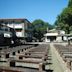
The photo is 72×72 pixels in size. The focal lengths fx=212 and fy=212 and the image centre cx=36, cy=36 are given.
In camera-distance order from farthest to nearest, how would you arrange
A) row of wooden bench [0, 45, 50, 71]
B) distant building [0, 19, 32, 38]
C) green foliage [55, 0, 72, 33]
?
distant building [0, 19, 32, 38] < green foliage [55, 0, 72, 33] < row of wooden bench [0, 45, 50, 71]

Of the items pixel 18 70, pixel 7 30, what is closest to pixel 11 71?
pixel 18 70

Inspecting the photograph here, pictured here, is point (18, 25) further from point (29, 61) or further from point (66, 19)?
point (29, 61)

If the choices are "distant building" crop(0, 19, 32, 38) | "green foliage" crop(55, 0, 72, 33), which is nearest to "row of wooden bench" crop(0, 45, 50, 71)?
"green foliage" crop(55, 0, 72, 33)

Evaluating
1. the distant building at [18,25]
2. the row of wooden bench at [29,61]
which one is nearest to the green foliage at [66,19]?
the distant building at [18,25]

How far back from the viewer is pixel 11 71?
5660mm

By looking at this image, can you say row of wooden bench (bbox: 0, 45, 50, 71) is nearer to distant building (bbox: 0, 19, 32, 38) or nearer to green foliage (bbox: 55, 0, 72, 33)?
green foliage (bbox: 55, 0, 72, 33)

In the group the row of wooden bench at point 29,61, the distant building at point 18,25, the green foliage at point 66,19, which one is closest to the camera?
the row of wooden bench at point 29,61

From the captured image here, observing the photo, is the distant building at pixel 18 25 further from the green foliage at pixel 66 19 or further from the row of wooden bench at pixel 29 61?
the row of wooden bench at pixel 29 61

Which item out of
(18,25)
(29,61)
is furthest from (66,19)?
(29,61)

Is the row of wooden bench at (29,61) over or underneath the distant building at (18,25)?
underneath

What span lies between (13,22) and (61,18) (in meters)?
21.4

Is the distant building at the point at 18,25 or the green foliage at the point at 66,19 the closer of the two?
the green foliage at the point at 66,19

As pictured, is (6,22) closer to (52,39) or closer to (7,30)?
(7,30)

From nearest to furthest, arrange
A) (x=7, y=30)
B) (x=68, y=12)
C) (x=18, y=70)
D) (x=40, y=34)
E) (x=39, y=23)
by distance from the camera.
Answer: (x=18, y=70)
(x=68, y=12)
(x=7, y=30)
(x=40, y=34)
(x=39, y=23)
